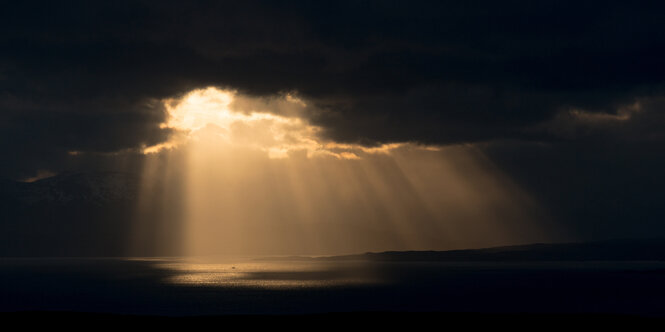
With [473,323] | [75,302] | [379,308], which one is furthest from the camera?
[75,302]

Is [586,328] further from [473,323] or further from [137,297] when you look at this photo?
[137,297]

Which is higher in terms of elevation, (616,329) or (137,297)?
(137,297)

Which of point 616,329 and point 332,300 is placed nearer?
point 616,329

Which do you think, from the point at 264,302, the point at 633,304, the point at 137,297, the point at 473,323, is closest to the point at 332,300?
the point at 264,302

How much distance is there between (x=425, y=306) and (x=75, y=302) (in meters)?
70.6

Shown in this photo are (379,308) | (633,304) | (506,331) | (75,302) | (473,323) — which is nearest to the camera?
(506,331)

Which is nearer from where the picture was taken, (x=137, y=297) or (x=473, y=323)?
(x=473, y=323)

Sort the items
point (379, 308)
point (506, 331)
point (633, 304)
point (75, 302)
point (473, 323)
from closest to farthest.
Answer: point (506, 331), point (473, 323), point (379, 308), point (633, 304), point (75, 302)

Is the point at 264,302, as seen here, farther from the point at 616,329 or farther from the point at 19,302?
the point at 616,329

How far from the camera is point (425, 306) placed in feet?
369

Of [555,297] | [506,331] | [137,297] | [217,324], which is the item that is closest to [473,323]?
[506,331]

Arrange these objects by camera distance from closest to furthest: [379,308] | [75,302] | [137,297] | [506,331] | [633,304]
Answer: [506,331] < [379,308] < [633,304] < [75,302] < [137,297]

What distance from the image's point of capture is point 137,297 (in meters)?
136

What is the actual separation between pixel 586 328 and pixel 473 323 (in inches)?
416
